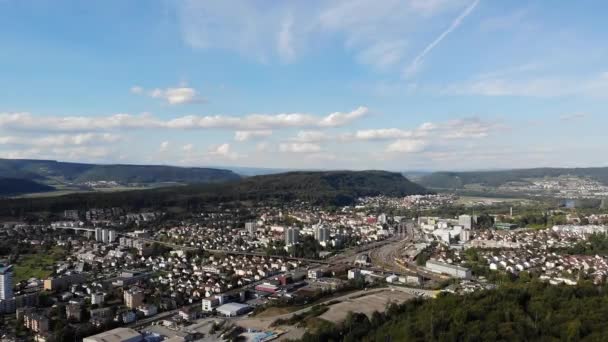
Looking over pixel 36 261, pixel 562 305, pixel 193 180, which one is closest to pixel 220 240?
pixel 36 261

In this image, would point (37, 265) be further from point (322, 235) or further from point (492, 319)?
point (492, 319)

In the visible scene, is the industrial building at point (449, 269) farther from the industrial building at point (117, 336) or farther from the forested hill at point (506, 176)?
the forested hill at point (506, 176)

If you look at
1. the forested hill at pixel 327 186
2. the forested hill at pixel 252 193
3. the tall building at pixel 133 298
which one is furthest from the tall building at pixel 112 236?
the forested hill at pixel 327 186

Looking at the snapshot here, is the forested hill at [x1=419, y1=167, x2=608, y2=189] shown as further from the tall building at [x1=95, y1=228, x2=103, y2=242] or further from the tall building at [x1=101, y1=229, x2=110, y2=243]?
the tall building at [x1=95, y1=228, x2=103, y2=242]

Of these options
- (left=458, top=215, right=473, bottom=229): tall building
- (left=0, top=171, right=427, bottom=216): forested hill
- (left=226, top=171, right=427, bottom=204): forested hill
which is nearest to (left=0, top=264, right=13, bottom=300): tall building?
(left=0, top=171, right=427, bottom=216): forested hill

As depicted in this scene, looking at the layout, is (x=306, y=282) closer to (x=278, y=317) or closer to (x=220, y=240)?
(x=278, y=317)
